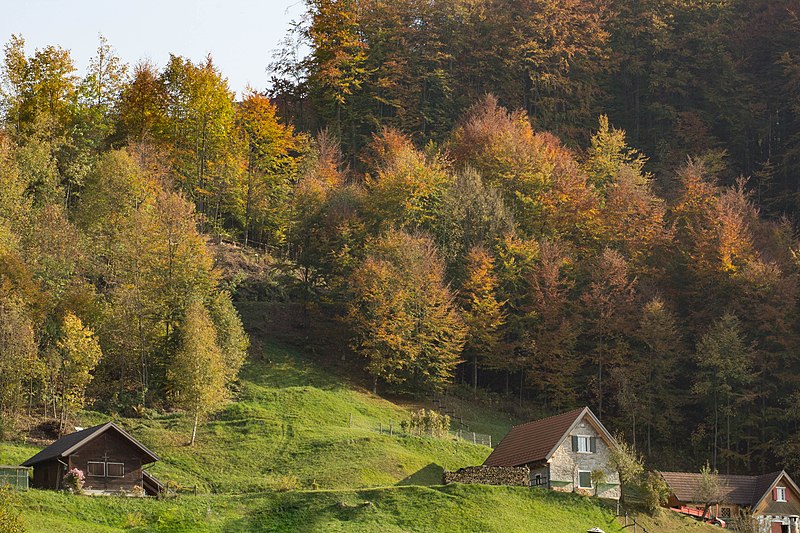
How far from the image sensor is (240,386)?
71188mm

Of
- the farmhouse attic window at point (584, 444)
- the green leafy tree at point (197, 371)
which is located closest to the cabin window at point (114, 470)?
the green leafy tree at point (197, 371)

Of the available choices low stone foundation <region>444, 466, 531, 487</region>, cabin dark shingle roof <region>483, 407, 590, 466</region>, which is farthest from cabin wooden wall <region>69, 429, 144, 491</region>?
cabin dark shingle roof <region>483, 407, 590, 466</region>

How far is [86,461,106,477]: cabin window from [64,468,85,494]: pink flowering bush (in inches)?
39.9

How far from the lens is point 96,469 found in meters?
52.6

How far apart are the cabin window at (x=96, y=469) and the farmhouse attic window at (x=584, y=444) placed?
24.5m

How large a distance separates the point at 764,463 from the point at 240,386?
35341 millimetres

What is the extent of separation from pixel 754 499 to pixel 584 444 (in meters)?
12.9

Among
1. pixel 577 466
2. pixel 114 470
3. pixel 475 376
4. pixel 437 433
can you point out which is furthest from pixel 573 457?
pixel 114 470

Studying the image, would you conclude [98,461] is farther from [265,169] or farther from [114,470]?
[265,169]

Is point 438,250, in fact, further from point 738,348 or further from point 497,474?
point 497,474

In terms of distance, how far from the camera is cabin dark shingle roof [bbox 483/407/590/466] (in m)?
60.0

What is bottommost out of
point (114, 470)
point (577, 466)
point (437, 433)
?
point (114, 470)

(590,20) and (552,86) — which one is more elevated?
(590,20)

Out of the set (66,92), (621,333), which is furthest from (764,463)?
(66,92)
